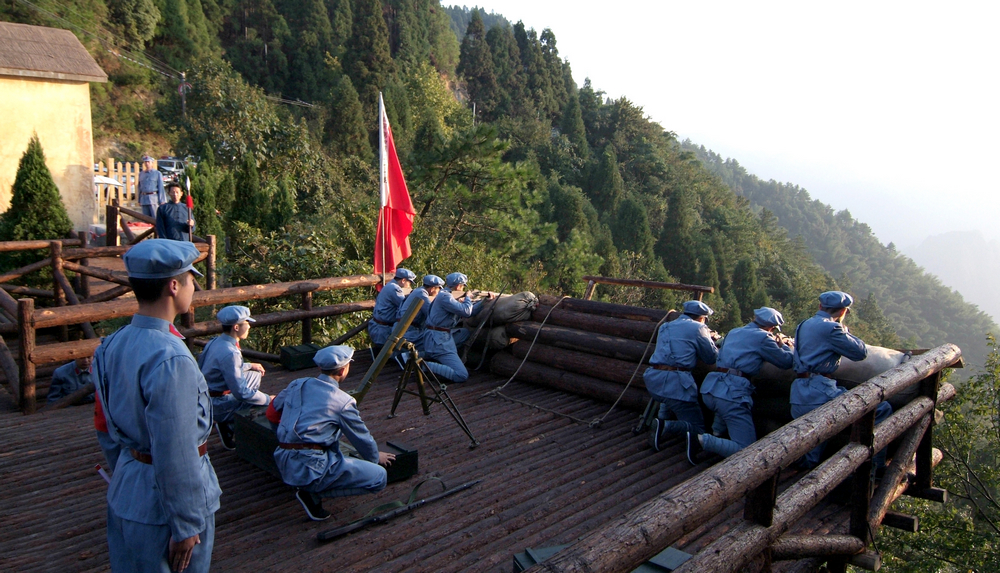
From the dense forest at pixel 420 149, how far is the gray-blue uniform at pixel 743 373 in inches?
306

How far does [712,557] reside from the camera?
2.94 meters

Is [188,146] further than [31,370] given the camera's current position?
Yes

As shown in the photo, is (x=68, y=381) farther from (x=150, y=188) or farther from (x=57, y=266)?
(x=150, y=188)

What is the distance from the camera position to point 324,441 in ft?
14.2

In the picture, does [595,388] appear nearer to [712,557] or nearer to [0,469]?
[712,557]

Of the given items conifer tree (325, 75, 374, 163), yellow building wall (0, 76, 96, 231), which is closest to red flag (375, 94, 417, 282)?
yellow building wall (0, 76, 96, 231)

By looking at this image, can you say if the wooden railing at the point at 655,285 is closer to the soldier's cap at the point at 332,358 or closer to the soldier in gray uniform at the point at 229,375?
the soldier's cap at the point at 332,358

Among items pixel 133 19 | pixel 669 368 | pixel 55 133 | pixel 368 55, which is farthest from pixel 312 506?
pixel 368 55

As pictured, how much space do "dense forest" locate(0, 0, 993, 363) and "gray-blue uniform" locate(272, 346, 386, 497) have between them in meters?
7.32

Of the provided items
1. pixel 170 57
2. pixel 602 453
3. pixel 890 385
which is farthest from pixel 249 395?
pixel 170 57

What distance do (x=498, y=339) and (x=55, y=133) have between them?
13070 millimetres

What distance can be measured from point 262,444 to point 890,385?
437cm

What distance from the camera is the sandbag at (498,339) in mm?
8078

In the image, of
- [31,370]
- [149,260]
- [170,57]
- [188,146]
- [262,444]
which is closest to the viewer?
[149,260]
